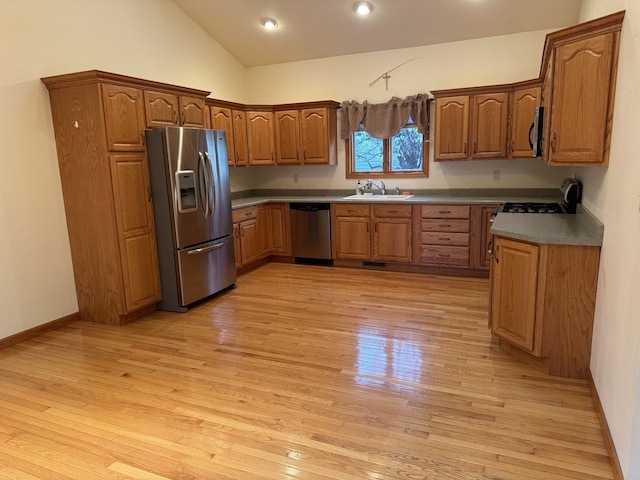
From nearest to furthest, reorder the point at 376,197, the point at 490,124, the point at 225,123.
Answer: the point at 490,124 → the point at 225,123 → the point at 376,197

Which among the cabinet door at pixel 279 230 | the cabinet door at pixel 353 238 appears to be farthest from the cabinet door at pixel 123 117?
the cabinet door at pixel 353 238

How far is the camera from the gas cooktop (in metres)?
3.68

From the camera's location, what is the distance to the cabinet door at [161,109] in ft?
12.4

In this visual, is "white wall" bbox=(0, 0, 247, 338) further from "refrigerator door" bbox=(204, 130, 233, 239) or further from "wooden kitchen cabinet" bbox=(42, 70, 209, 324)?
"refrigerator door" bbox=(204, 130, 233, 239)

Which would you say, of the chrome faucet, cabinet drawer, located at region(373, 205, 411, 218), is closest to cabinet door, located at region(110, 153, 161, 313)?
cabinet drawer, located at region(373, 205, 411, 218)

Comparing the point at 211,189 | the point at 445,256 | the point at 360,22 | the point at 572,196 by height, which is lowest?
the point at 445,256

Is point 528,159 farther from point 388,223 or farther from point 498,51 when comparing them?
point 388,223

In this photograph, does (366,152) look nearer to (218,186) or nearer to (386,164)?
(386,164)

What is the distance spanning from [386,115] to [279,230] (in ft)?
6.57

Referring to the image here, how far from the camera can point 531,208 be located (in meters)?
3.84

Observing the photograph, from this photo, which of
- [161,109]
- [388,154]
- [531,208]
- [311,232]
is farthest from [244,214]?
[531,208]

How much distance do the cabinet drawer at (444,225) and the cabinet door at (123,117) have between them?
3.08 meters

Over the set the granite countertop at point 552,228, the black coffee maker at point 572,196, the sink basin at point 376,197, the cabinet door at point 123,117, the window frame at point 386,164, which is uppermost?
the cabinet door at point 123,117

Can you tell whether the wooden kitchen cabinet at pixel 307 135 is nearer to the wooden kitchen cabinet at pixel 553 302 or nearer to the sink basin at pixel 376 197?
the sink basin at pixel 376 197
